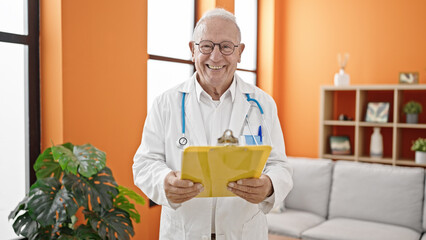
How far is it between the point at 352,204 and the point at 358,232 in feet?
1.43

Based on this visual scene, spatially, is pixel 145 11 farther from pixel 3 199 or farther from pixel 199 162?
pixel 199 162

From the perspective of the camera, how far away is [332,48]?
5.03 m

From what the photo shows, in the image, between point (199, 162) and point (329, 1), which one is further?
point (329, 1)

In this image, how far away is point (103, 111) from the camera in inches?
110

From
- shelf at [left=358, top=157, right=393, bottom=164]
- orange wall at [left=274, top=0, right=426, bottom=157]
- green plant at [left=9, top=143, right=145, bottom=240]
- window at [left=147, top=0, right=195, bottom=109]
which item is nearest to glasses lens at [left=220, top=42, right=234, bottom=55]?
green plant at [left=9, top=143, right=145, bottom=240]

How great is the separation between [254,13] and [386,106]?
1.98 metres

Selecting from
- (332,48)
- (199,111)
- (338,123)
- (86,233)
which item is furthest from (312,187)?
(199,111)

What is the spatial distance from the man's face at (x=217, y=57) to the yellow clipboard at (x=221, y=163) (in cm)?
43

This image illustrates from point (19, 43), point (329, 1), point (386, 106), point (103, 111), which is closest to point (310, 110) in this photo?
point (386, 106)

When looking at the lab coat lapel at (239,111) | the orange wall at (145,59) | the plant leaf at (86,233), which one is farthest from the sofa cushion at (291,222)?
the lab coat lapel at (239,111)

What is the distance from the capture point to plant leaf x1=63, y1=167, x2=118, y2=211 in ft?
6.97

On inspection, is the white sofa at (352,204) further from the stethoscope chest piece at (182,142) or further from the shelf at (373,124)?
the stethoscope chest piece at (182,142)

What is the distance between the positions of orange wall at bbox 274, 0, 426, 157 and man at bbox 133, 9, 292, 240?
357cm

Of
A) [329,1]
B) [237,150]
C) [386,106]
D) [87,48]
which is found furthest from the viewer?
[329,1]
